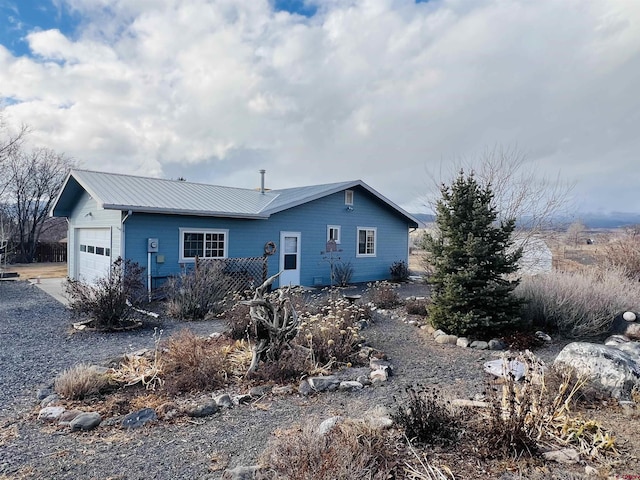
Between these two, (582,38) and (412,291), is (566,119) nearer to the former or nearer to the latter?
→ (582,38)

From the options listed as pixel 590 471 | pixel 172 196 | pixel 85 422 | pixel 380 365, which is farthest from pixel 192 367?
pixel 172 196

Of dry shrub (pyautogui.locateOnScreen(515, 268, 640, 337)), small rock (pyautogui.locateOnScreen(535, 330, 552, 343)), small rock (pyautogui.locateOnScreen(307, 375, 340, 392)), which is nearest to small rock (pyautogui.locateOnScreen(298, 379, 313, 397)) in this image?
small rock (pyautogui.locateOnScreen(307, 375, 340, 392))

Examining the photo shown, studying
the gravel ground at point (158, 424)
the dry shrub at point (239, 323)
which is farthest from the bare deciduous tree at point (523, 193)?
the dry shrub at point (239, 323)

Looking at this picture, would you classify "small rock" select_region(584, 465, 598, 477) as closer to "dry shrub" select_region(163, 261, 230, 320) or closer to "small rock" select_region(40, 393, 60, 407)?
"small rock" select_region(40, 393, 60, 407)

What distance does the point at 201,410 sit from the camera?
3693 millimetres

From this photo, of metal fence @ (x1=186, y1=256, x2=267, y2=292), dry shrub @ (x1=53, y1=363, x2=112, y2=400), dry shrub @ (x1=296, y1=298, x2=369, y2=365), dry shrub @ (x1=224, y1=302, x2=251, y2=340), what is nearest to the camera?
dry shrub @ (x1=53, y1=363, x2=112, y2=400)

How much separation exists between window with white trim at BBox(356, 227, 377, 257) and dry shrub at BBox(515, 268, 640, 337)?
26.0 feet

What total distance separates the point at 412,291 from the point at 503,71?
24.3 feet

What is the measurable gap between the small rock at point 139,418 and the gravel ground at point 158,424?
11 cm

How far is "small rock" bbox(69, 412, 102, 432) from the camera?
134 inches

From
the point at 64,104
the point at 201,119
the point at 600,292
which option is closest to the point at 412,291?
the point at 600,292

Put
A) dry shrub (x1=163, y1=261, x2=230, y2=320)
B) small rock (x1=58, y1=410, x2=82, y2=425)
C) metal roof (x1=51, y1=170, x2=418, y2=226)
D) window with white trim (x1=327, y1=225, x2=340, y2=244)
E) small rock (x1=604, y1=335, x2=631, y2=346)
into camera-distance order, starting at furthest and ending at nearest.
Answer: window with white trim (x1=327, y1=225, x2=340, y2=244) → metal roof (x1=51, y1=170, x2=418, y2=226) → dry shrub (x1=163, y1=261, x2=230, y2=320) → small rock (x1=604, y1=335, x2=631, y2=346) → small rock (x1=58, y1=410, x2=82, y2=425)

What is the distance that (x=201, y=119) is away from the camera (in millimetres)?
13484

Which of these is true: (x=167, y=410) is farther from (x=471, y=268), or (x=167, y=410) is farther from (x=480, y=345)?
(x=471, y=268)
